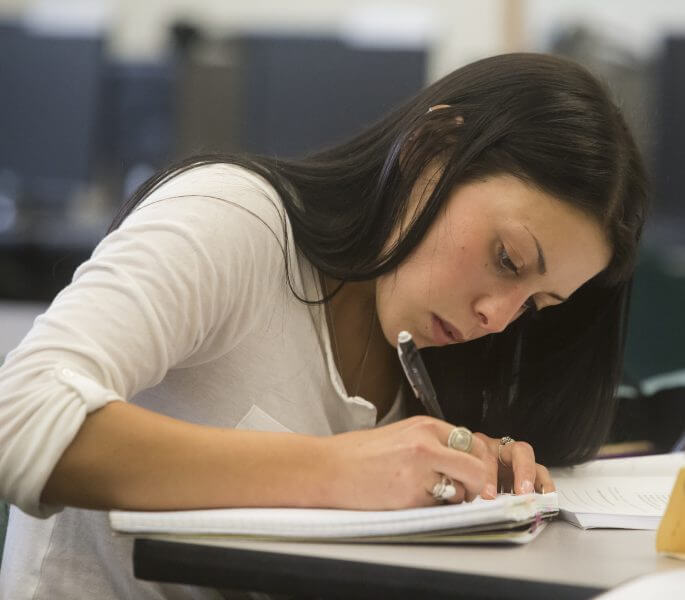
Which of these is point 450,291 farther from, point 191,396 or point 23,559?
point 23,559

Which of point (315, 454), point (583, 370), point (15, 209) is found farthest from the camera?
point (15, 209)

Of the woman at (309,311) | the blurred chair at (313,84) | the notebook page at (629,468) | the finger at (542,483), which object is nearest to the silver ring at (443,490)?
the woman at (309,311)

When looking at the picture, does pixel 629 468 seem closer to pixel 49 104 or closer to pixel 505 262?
pixel 505 262

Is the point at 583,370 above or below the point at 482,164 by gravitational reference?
below

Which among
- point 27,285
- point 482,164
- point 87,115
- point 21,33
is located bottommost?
point 27,285

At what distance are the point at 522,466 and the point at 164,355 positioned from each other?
1.33ft

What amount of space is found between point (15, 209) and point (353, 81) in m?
1.25

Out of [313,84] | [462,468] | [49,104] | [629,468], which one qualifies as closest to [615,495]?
[629,468]

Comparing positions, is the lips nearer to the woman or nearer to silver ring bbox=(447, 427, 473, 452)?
the woman

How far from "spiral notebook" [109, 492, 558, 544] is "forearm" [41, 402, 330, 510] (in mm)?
31

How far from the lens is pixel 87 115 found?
10.6 ft

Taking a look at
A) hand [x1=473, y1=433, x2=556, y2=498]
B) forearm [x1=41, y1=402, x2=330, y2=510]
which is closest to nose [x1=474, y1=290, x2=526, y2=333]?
hand [x1=473, y1=433, x2=556, y2=498]

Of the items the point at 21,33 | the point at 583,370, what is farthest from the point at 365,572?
the point at 21,33

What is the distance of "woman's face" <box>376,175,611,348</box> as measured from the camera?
1.07 metres
